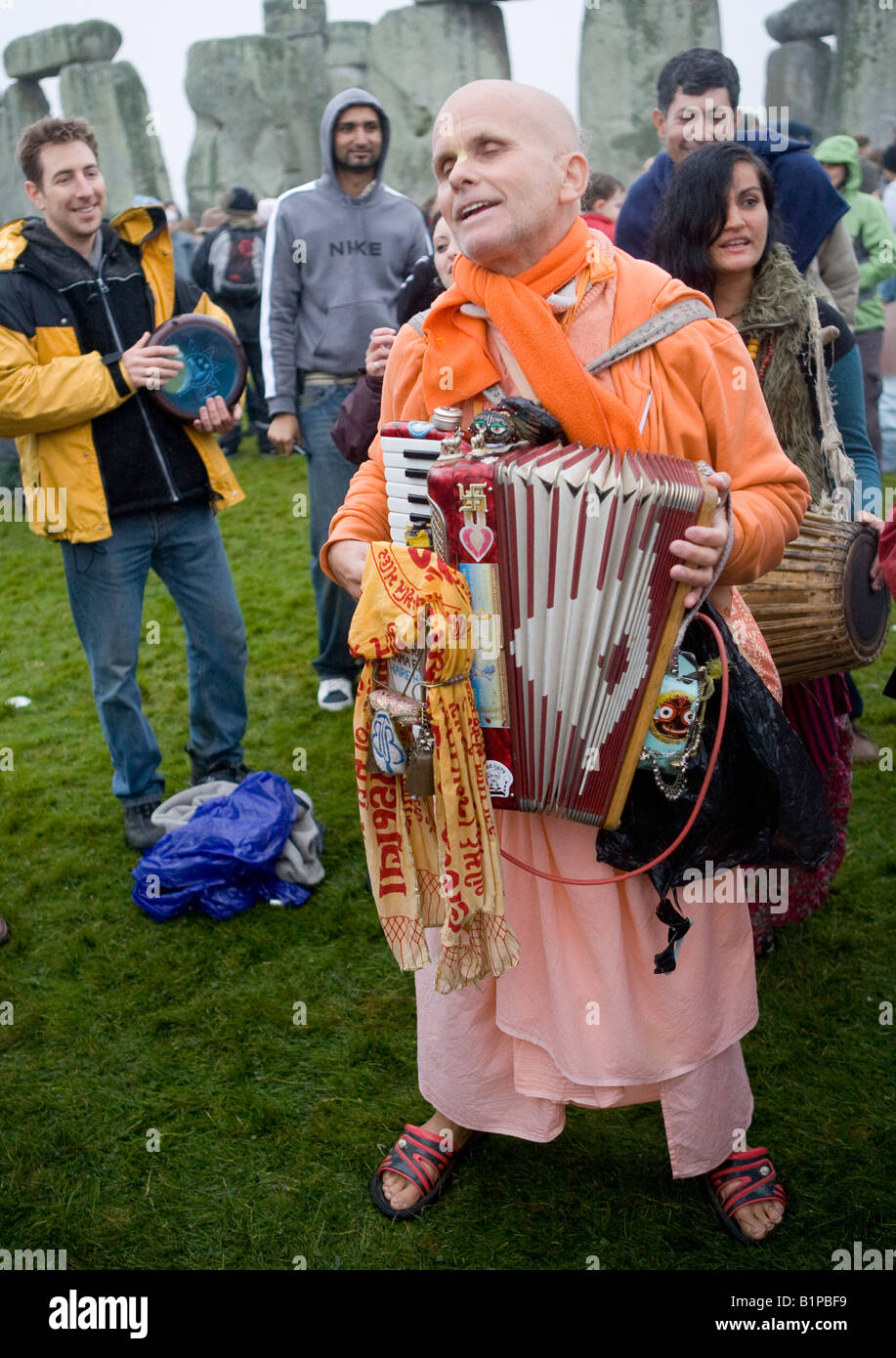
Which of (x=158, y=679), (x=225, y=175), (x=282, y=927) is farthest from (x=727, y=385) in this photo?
(x=225, y=175)

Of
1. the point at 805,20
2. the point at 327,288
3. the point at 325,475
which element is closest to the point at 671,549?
the point at 325,475

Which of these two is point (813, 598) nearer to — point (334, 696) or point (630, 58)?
point (334, 696)

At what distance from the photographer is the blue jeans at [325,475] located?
205 inches

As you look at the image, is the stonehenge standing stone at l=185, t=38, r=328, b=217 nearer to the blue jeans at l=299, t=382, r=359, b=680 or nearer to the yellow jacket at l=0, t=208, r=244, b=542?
the blue jeans at l=299, t=382, r=359, b=680

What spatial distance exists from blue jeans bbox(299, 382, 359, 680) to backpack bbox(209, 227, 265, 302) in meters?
5.14

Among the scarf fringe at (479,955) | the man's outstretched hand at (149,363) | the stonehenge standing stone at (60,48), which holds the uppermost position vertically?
the stonehenge standing stone at (60,48)

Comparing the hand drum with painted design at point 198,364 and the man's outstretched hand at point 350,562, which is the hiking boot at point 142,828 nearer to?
the hand drum with painted design at point 198,364

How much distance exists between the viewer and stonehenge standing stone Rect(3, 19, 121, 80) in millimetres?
20281

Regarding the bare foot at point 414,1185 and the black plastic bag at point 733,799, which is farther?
the bare foot at point 414,1185

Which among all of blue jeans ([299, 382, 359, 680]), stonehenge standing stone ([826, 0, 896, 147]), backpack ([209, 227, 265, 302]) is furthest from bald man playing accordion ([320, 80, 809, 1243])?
stonehenge standing stone ([826, 0, 896, 147])

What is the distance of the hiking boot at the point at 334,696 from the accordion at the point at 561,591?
11.0 ft

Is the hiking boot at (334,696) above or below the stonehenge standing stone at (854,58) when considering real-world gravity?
below

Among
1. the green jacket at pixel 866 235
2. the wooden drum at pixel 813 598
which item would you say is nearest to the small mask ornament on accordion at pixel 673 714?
the wooden drum at pixel 813 598

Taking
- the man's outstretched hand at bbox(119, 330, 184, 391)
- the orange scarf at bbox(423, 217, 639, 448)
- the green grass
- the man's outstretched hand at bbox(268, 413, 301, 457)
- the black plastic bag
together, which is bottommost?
the green grass
